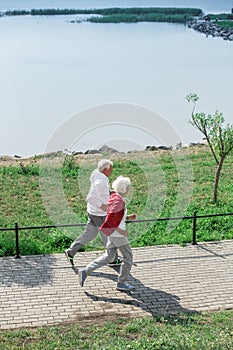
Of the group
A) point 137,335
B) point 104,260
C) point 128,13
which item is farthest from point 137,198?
point 128,13

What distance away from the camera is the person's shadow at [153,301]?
307 inches

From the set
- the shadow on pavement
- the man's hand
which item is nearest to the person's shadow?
the shadow on pavement

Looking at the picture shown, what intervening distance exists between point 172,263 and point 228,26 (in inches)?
2270

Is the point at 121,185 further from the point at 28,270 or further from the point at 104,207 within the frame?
the point at 28,270

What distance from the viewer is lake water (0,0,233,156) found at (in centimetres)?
2355

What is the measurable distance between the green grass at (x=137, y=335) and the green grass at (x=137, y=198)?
105 inches

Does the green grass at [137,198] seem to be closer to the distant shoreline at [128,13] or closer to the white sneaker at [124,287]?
the white sneaker at [124,287]

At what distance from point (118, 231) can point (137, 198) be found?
5.61 metres

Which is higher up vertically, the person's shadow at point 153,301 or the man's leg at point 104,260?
the man's leg at point 104,260

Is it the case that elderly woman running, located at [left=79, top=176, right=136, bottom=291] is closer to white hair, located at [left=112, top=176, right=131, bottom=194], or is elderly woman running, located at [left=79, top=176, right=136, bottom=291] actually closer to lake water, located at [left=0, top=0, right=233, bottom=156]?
white hair, located at [left=112, top=176, right=131, bottom=194]

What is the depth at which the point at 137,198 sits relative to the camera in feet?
44.5

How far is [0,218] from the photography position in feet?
39.7

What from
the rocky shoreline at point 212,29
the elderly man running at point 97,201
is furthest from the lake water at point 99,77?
the elderly man running at point 97,201

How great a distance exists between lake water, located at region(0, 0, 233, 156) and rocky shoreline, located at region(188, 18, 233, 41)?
8.30 ft
